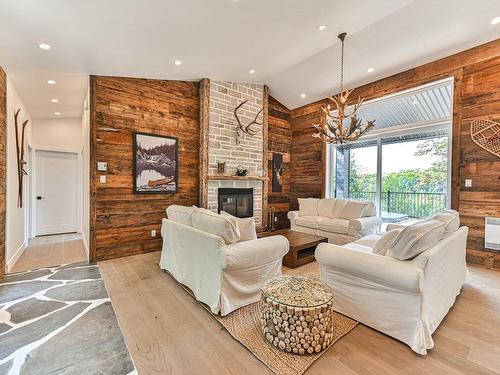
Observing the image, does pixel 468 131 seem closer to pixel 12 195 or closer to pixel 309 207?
pixel 309 207

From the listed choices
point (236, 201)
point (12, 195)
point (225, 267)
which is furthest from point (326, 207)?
point (12, 195)

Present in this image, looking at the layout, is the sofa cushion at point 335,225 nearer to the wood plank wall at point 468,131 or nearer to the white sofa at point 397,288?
the wood plank wall at point 468,131

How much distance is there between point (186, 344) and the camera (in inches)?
71.9

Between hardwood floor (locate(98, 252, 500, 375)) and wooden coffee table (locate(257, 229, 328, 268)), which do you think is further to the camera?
wooden coffee table (locate(257, 229, 328, 268))

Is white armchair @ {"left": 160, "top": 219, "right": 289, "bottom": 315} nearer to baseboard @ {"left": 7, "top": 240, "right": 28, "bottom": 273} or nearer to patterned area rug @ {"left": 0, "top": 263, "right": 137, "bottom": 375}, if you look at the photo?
patterned area rug @ {"left": 0, "top": 263, "right": 137, "bottom": 375}

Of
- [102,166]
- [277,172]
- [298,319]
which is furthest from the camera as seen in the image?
[277,172]

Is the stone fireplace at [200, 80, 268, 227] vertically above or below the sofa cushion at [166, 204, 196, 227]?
above

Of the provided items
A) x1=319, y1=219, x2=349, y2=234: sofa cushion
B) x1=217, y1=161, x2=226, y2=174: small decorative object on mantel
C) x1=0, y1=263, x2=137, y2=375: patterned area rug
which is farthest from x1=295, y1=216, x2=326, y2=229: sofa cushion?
x1=0, y1=263, x2=137, y2=375: patterned area rug

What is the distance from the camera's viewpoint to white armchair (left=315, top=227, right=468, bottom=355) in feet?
5.71

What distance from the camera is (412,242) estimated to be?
1.82 meters

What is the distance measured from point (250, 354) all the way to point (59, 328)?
5.40 feet

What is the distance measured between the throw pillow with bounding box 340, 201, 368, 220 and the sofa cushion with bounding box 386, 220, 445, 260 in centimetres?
276

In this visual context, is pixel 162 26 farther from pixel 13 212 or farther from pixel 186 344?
pixel 13 212

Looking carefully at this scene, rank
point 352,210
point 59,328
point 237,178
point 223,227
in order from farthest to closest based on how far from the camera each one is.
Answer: point 237,178, point 352,210, point 223,227, point 59,328
